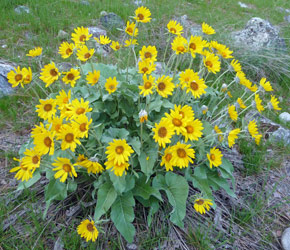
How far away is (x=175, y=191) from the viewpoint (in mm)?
1862

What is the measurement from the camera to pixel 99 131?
6.09ft

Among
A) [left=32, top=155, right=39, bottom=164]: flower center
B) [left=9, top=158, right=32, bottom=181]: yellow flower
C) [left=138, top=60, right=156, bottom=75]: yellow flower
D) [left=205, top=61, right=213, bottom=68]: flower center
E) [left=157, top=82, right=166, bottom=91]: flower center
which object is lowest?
[left=9, top=158, right=32, bottom=181]: yellow flower

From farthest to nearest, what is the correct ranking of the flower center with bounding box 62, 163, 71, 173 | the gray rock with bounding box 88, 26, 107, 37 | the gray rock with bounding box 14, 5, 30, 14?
the gray rock with bounding box 14, 5, 30, 14, the gray rock with bounding box 88, 26, 107, 37, the flower center with bounding box 62, 163, 71, 173

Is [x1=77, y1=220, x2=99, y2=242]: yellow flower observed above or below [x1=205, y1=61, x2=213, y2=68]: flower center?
below

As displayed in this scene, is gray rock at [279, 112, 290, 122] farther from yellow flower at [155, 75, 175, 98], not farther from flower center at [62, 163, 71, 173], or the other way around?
flower center at [62, 163, 71, 173]

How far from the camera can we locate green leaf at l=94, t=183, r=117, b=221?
5.56 ft

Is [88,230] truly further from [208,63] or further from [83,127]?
[208,63]

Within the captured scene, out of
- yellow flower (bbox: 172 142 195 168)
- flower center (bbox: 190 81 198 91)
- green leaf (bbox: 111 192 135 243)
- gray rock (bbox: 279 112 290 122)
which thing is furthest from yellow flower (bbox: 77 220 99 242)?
gray rock (bbox: 279 112 290 122)

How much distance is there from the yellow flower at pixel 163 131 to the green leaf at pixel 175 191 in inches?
18.0

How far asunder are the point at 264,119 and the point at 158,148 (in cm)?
208

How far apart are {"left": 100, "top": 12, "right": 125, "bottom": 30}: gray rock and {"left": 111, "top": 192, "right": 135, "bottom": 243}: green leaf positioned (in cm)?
371

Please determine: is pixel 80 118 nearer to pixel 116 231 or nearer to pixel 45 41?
pixel 116 231

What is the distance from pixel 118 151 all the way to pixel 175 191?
2.05 feet

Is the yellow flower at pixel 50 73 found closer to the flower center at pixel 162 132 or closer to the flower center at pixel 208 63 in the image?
the flower center at pixel 162 132
